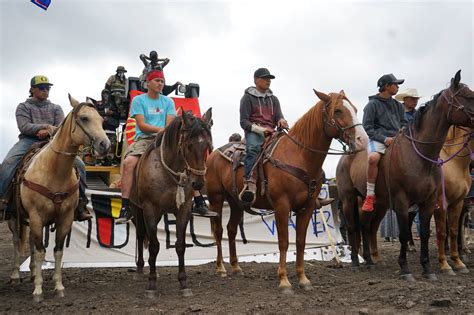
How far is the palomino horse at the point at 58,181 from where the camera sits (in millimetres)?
6320

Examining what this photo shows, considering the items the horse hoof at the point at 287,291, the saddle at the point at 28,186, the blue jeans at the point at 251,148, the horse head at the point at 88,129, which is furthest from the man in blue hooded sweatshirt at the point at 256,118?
the saddle at the point at 28,186

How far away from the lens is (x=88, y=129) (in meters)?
6.26

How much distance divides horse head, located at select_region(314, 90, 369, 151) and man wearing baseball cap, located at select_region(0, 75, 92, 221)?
12.2ft

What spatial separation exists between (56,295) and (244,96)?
3.89 metres

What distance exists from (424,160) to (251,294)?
10.3 feet

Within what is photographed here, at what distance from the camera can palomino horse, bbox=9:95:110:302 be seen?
20.7 feet

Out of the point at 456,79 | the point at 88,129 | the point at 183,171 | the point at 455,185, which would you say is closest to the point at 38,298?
the point at 88,129

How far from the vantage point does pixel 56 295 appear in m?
6.48

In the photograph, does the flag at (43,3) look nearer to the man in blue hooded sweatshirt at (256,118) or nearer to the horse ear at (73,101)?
the horse ear at (73,101)

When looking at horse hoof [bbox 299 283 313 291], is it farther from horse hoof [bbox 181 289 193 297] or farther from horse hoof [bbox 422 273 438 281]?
horse hoof [bbox 422 273 438 281]

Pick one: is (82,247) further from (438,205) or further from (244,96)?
(438,205)

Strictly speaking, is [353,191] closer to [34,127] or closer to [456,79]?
[456,79]

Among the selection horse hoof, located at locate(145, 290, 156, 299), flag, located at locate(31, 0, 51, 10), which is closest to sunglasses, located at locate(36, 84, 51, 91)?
flag, located at locate(31, 0, 51, 10)

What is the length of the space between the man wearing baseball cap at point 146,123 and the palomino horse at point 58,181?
726 mm
